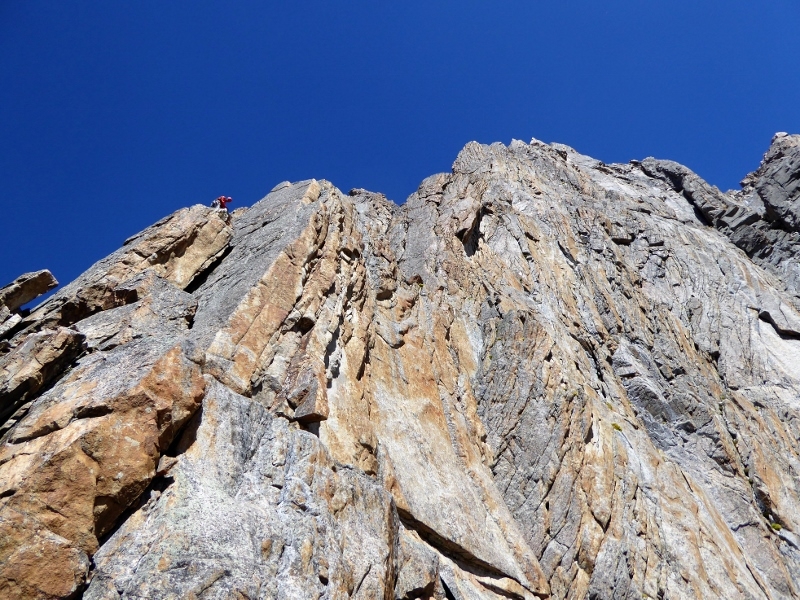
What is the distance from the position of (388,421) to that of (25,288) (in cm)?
1321

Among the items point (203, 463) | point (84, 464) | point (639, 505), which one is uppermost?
point (639, 505)

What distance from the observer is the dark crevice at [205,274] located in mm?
23125

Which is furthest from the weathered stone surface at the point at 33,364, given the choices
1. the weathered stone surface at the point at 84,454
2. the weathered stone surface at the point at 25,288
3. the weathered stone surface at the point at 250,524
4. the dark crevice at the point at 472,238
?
the dark crevice at the point at 472,238

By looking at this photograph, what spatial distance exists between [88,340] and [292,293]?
6.61m

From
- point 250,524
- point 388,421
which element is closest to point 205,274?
point 388,421

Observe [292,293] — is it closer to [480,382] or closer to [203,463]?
[203,463]

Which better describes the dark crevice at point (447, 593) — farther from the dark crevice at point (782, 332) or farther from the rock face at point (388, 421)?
the dark crevice at point (782, 332)

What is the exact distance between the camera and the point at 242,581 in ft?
37.4

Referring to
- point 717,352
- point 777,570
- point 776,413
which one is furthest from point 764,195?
point 777,570

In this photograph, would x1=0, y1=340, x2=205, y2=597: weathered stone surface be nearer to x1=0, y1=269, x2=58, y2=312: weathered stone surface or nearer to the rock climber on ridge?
x1=0, y1=269, x2=58, y2=312: weathered stone surface

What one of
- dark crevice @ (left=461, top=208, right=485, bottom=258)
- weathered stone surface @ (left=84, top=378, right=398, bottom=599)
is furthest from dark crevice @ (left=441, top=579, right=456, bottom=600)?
dark crevice @ (left=461, top=208, right=485, bottom=258)

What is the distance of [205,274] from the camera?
24.0m

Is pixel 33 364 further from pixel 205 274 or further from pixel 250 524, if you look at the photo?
pixel 205 274

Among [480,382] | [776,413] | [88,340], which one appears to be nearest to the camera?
[88,340]
